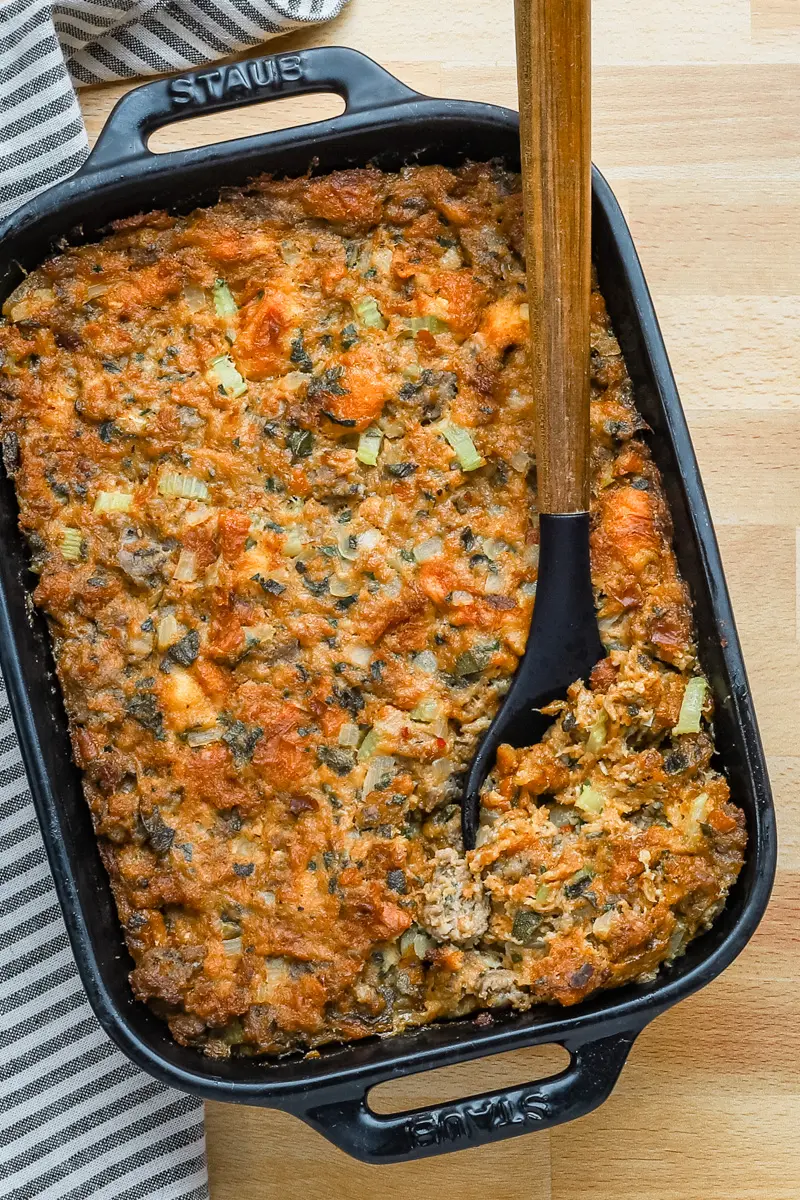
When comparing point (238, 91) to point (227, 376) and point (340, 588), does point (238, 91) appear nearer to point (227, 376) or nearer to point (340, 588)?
point (227, 376)

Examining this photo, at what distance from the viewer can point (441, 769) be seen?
2328mm

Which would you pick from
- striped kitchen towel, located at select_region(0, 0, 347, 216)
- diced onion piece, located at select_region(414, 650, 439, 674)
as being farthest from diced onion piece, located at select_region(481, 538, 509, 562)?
striped kitchen towel, located at select_region(0, 0, 347, 216)

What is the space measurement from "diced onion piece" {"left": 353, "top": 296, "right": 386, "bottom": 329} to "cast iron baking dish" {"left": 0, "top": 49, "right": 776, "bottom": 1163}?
303 millimetres

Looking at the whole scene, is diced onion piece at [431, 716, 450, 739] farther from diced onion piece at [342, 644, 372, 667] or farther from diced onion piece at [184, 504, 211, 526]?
diced onion piece at [184, 504, 211, 526]

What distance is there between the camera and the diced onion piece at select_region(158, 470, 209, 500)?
2367 millimetres

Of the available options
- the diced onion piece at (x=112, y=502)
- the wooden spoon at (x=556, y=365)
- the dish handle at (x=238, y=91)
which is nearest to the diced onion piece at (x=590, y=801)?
the wooden spoon at (x=556, y=365)

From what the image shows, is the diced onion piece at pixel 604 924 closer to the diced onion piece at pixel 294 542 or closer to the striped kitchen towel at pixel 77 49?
the diced onion piece at pixel 294 542

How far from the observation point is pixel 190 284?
243cm

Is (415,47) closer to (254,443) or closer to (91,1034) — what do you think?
(254,443)

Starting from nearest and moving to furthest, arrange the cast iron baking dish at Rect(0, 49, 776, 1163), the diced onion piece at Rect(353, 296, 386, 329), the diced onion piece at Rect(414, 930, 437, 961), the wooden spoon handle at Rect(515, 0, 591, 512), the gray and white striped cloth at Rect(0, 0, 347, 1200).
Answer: the wooden spoon handle at Rect(515, 0, 591, 512) → the cast iron baking dish at Rect(0, 49, 776, 1163) → the diced onion piece at Rect(414, 930, 437, 961) → the diced onion piece at Rect(353, 296, 386, 329) → the gray and white striped cloth at Rect(0, 0, 347, 1200)

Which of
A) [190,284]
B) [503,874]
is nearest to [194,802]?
[503,874]

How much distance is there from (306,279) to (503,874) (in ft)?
4.09

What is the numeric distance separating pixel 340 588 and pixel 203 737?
1.29 feet

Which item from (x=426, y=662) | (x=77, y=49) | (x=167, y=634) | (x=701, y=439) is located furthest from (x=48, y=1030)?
(x=77, y=49)
